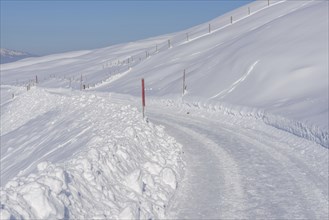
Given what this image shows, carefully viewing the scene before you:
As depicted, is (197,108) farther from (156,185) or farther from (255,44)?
(156,185)

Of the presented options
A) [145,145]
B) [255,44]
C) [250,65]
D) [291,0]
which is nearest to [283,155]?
[145,145]

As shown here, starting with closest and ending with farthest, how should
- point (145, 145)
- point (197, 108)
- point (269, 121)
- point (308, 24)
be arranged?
point (145, 145), point (269, 121), point (197, 108), point (308, 24)

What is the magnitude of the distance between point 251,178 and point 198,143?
4355 millimetres

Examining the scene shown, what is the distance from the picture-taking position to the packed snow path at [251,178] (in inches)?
304

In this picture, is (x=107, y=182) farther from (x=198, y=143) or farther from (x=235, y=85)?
(x=235, y=85)

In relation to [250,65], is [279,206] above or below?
below

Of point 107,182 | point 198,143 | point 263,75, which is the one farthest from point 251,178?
point 263,75

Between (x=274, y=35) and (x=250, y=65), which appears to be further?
(x=274, y=35)

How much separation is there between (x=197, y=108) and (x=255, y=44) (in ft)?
36.6

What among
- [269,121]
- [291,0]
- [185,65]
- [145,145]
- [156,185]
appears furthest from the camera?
[291,0]

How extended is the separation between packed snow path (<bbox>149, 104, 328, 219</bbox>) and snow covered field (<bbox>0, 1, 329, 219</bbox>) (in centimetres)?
2

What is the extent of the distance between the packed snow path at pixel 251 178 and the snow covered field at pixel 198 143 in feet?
0.08

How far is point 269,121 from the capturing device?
59.5 feet

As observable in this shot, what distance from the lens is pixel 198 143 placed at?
546 inches
